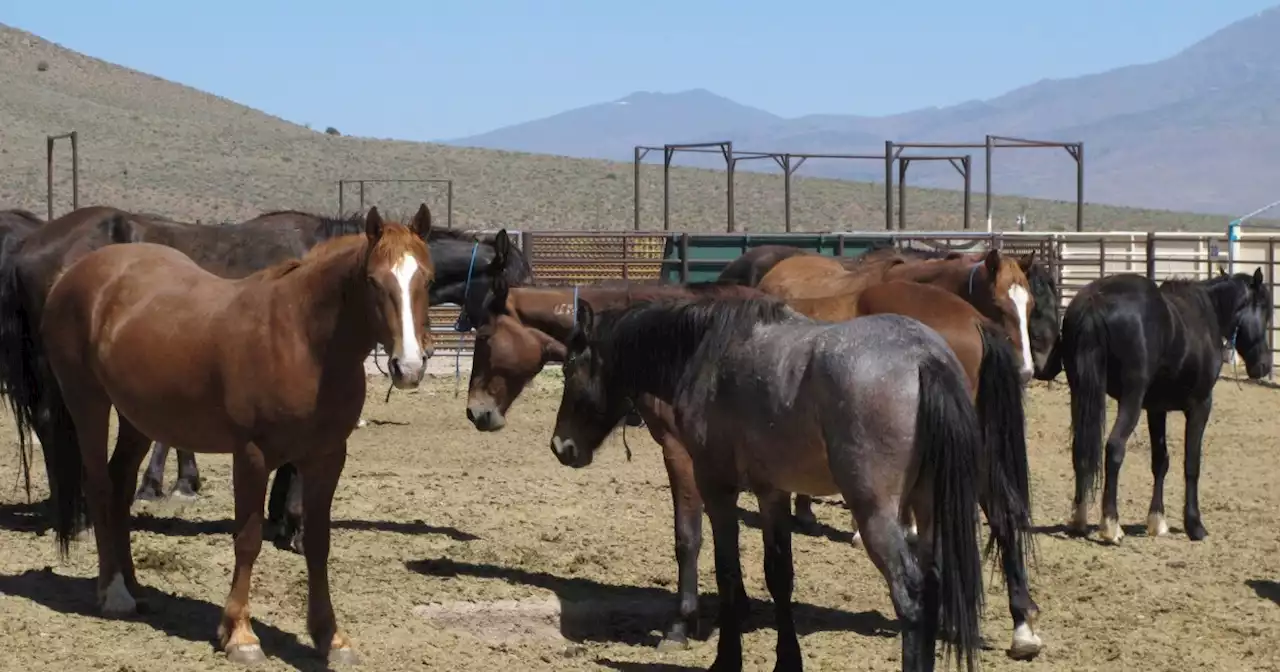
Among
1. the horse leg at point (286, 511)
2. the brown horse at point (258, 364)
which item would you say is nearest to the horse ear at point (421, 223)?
the brown horse at point (258, 364)

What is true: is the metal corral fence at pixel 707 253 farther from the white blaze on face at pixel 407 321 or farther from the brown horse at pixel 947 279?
the white blaze on face at pixel 407 321

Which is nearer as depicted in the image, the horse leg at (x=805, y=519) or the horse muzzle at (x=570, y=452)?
the horse muzzle at (x=570, y=452)

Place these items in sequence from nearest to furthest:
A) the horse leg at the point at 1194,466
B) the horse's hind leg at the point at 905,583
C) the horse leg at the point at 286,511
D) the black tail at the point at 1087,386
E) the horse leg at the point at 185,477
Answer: the horse's hind leg at the point at 905,583 < the horse leg at the point at 286,511 < the horse leg at the point at 185,477 < the black tail at the point at 1087,386 < the horse leg at the point at 1194,466

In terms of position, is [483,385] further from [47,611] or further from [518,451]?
[518,451]

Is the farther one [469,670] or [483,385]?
[483,385]

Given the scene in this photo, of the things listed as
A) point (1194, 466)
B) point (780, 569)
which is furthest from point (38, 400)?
point (1194, 466)

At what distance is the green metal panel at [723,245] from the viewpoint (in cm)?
1916

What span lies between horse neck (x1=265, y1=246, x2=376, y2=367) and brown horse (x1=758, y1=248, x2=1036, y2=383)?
12.2 ft

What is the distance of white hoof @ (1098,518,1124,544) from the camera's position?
952cm

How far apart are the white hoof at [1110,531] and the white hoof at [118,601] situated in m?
5.94

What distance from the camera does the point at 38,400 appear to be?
7.89m

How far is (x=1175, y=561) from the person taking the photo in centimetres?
904

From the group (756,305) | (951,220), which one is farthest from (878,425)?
(951,220)

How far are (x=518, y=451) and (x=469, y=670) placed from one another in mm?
5821
